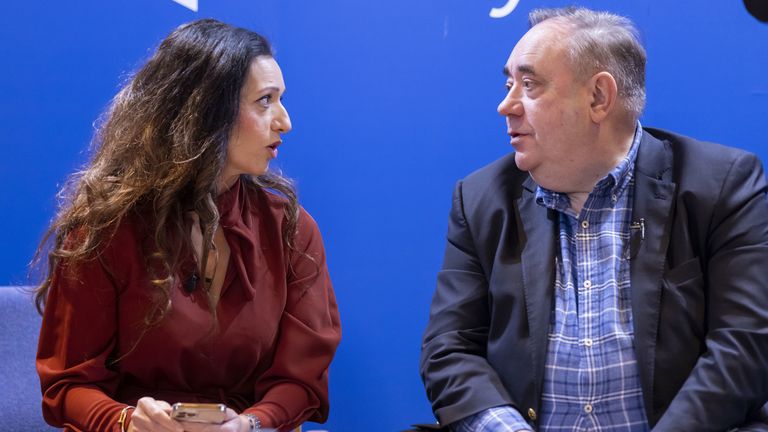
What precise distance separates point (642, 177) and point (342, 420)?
1.41 meters

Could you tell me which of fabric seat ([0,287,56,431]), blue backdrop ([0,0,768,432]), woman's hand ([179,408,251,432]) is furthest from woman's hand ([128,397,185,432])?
blue backdrop ([0,0,768,432])

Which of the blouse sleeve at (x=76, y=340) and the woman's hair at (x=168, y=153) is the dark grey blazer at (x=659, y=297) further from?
the blouse sleeve at (x=76, y=340)

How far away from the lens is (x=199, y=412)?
2.51 meters

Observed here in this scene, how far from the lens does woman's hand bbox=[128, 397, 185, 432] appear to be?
2.57 meters

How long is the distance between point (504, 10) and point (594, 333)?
1.22 meters

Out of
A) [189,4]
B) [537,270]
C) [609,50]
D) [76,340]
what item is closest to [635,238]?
[537,270]

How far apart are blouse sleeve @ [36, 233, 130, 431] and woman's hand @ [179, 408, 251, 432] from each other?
27 cm

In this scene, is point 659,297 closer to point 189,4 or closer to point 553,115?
point 553,115

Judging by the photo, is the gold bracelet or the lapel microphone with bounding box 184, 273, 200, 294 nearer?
the gold bracelet

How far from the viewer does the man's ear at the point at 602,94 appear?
2.86 metres

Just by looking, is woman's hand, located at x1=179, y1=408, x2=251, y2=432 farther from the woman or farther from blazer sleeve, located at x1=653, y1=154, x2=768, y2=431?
blazer sleeve, located at x1=653, y1=154, x2=768, y2=431

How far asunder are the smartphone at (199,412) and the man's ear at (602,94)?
1274 millimetres

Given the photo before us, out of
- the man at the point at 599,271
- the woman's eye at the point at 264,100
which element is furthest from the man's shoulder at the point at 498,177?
the woman's eye at the point at 264,100

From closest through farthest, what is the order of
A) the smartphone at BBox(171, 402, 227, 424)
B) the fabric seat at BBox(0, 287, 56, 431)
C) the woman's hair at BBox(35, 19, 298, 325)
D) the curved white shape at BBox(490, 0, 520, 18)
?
the smartphone at BBox(171, 402, 227, 424)
the woman's hair at BBox(35, 19, 298, 325)
the fabric seat at BBox(0, 287, 56, 431)
the curved white shape at BBox(490, 0, 520, 18)
